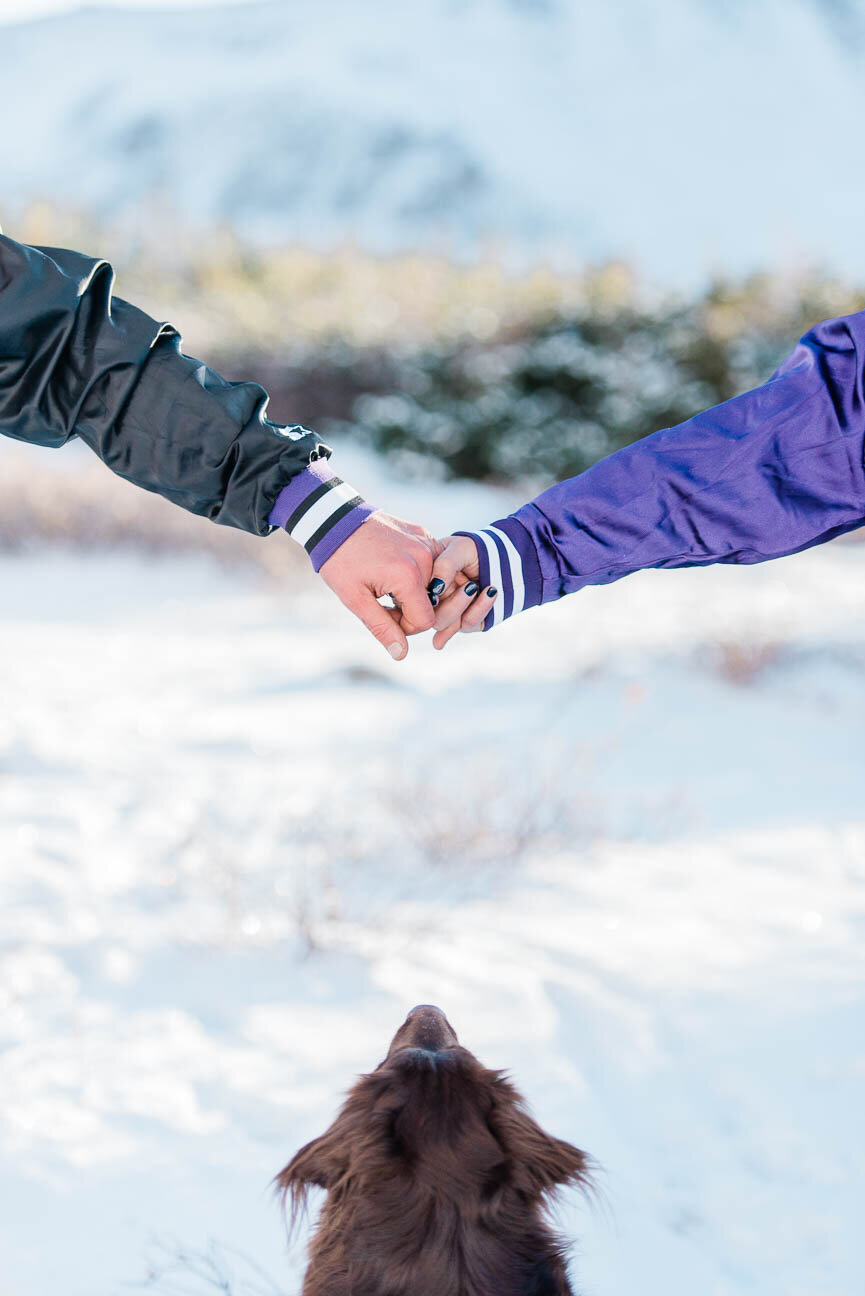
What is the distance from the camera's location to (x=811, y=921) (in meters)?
3.21

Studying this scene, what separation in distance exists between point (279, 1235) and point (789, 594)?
18.5ft

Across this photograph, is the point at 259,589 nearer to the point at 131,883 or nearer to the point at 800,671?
the point at 800,671

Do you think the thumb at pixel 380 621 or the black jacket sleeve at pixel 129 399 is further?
the thumb at pixel 380 621

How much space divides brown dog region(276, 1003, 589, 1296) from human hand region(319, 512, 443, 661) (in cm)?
105

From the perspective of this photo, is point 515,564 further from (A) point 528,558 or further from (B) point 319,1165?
(B) point 319,1165

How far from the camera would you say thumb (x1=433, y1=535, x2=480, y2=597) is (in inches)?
88.7

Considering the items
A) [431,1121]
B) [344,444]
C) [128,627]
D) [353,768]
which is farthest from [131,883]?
[344,444]

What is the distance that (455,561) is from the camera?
7.43 ft

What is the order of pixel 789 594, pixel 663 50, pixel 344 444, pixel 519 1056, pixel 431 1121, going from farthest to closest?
pixel 663 50 → pixel 344 444 → pixel 789 594 → pixel 519 1056 → pixel 431 1121

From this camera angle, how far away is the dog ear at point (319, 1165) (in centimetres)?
129

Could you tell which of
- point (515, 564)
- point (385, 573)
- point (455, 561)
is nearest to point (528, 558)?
point (515, 564)

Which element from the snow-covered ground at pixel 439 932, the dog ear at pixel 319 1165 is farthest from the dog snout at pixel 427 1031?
the snow-covered ground at pixel 439 932

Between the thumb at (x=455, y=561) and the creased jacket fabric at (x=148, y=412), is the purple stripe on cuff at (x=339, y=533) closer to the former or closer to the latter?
the creased jacket fabric at (x=148, y=412)

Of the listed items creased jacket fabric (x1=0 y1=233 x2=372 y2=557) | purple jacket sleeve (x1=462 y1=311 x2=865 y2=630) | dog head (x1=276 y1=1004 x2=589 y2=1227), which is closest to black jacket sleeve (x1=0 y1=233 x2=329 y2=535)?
creased jacket fabric (x1=0 y1=233 x2=372 y2=557)
